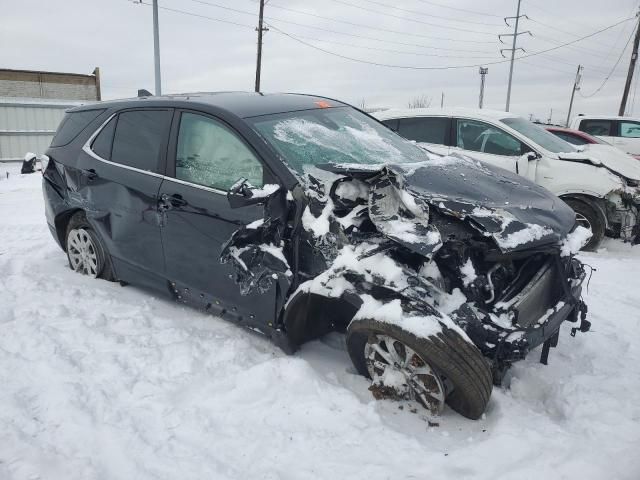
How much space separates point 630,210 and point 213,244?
5.23 m

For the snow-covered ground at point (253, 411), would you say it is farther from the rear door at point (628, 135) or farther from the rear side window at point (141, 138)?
the rear door at point (628, 135)

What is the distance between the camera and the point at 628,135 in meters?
11.7

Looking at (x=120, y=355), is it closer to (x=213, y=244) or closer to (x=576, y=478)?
(x=213, y=244)

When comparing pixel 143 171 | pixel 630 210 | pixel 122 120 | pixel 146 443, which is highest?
pixel 122 120

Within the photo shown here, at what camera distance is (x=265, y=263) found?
3076 millimetres

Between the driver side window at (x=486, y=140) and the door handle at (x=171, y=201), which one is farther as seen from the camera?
the driver side window at (x=486, y=140)

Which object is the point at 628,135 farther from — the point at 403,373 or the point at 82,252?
the point at 82,252

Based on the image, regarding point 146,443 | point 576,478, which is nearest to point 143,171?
point 146,443

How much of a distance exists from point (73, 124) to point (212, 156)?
2.08 m

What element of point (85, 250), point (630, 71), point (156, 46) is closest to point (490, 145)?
point (85, 250)

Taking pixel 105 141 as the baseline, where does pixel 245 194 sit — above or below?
below

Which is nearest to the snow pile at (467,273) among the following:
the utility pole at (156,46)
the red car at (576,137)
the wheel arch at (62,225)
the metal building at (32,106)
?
the wheel arch at (62,225)

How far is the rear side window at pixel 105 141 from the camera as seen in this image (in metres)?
4.30

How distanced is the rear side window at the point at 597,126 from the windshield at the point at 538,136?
18.6 feet
